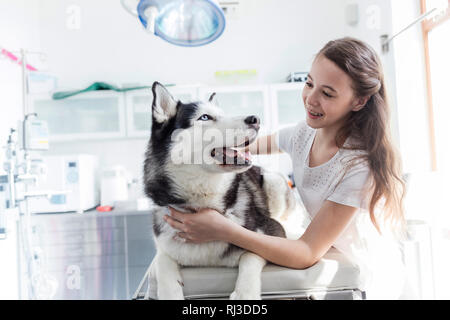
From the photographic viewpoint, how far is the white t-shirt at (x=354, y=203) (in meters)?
0.73

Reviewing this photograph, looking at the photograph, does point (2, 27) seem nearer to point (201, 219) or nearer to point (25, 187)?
point (25, 187)

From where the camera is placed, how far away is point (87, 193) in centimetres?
182

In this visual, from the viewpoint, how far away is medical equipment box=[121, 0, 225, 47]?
2.18 feet

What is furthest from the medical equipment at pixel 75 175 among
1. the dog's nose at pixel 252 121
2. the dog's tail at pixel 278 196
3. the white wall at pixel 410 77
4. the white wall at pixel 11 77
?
the white wall at pixel 410 77

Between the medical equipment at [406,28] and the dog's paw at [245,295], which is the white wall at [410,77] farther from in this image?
the dog's paw at [245,295]

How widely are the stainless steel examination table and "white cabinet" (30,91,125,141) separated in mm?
946

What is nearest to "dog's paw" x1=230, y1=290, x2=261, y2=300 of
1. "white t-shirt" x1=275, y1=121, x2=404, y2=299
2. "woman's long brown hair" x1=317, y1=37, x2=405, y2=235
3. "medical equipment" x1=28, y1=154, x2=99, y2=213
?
"white t-shirt" x1=275, y1=121, x2=404, y2=299

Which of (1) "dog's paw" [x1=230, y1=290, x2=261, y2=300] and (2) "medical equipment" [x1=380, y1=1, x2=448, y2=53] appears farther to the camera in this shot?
(2) "medical equipment" [x1=380, y1=1, x2=448, y2=53]

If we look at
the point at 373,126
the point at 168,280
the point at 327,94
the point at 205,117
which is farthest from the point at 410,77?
the point at 168,280

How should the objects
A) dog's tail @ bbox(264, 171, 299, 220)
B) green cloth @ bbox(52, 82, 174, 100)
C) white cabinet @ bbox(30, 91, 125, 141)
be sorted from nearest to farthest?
dog's tail @ bbox(264, 171, 299, 220)
green cloth @ bbox(52, 82, 174, 100)
white cabinet @ bbox(30, 91, 125, 141)

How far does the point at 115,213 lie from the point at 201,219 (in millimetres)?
1028

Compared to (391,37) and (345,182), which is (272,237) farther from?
(391,37)

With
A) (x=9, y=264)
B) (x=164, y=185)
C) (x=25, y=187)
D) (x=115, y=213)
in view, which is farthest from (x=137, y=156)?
(x=164, y=185)

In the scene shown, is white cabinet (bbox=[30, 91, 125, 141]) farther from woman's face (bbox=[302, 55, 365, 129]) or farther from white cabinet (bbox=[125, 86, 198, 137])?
woman's face (bbox=[302, 55, 365, 129])
